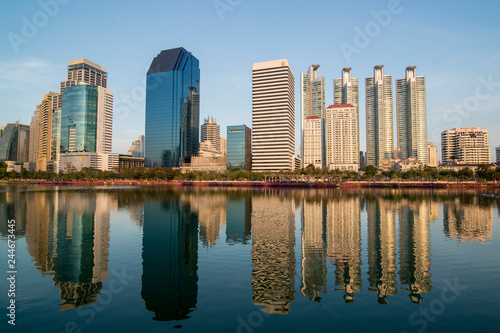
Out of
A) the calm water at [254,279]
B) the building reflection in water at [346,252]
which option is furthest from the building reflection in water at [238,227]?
the building reflection in water at [346,252]

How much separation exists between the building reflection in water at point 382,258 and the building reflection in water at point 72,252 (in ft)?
61.1

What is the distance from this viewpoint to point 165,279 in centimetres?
2142

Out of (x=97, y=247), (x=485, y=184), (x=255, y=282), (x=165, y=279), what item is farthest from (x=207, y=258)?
(x=485, y=184)

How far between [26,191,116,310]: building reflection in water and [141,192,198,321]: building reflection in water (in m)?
3.46

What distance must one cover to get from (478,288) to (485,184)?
6996 inches

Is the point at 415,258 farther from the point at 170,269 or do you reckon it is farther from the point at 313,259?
the point at 170,269

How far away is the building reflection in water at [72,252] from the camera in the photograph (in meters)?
19.1

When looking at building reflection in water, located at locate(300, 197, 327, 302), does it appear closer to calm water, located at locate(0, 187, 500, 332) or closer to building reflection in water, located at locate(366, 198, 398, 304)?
calm water, located at locate(0, 187, 500, 332)

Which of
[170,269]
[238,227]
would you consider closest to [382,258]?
[170,269]

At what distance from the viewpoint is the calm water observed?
15172 mm

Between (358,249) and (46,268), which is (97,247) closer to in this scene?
(46,268)

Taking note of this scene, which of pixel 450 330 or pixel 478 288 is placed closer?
pixel 450 330

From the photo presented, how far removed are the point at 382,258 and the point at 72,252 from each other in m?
29.3

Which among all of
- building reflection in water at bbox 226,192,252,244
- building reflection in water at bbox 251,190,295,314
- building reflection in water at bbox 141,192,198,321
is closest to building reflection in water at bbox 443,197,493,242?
building reflection in water at bbox 251,190,295,314
